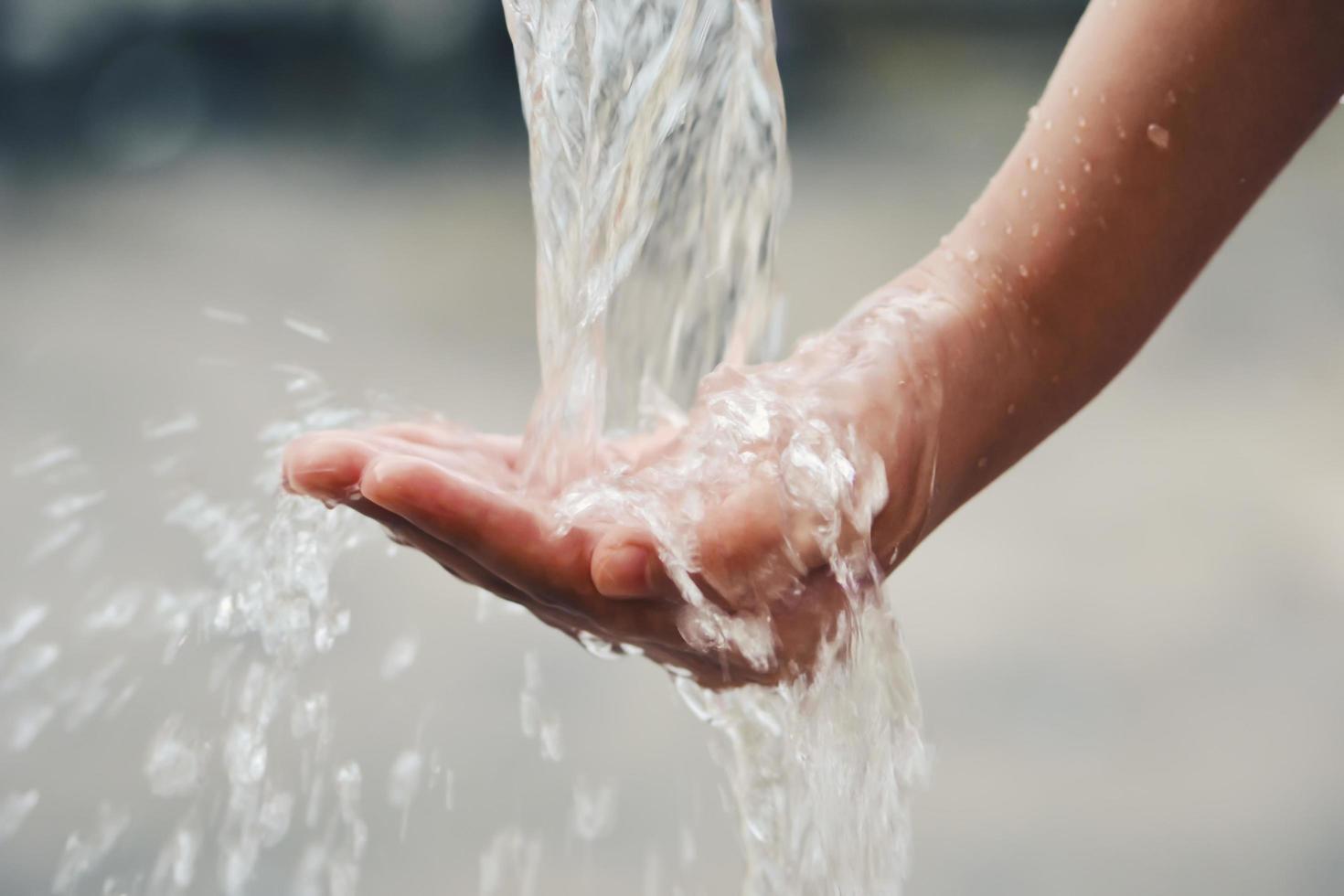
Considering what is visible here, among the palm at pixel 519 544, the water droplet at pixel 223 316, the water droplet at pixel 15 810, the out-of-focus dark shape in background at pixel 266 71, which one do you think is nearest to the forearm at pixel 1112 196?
the palm at pixel 519 544

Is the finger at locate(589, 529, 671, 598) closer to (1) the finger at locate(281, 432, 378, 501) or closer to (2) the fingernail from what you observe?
(2) the fingernail

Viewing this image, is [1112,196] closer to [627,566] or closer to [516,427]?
[627,566]

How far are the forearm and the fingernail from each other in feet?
0.59

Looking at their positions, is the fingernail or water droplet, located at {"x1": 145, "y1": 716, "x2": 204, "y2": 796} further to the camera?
water droplet, located at {"x1": 145, "y1": 716, "x2": 204, "y2": 796}

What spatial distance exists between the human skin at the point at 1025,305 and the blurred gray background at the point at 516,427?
58cm

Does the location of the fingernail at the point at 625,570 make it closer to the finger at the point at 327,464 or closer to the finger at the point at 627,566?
the finger at the point at 627,566

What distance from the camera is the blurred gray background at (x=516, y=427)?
120 cm

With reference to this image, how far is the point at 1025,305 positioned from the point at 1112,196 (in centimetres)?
7

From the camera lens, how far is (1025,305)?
0.69 metres

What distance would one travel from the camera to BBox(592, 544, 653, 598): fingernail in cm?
56

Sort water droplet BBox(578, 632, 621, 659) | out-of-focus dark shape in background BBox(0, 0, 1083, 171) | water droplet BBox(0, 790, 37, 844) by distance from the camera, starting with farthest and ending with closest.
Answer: out-of-focus dark shape in background BBox(0, 0, 1083, 171) < water droplet BBox(0, 790, 37, 844) < water droplet BBox(578, 632, 621, 659)

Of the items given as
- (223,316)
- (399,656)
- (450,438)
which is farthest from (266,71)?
(450,438)

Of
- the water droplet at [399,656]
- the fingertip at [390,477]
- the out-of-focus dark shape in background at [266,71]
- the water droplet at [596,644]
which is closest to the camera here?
the fingertip at [390,477]

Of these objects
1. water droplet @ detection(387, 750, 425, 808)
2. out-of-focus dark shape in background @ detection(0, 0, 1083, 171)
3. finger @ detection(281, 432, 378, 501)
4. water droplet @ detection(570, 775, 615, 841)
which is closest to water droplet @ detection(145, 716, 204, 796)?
water droplet @ detection(387, 750, 425, 808)
